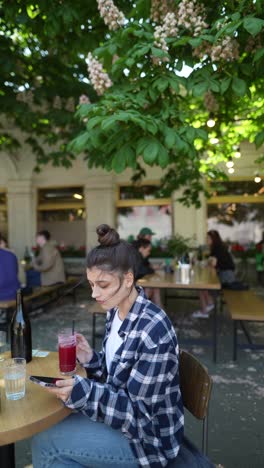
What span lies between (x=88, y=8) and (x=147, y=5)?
5.50ft

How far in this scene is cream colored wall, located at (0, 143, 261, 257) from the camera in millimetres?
10852

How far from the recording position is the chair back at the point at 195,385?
1.76 meters

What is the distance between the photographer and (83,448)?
5.13 ft

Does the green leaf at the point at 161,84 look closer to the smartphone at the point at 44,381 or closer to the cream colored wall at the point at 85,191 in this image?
the smartphone at the point at 44,381

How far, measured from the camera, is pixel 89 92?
226 inches

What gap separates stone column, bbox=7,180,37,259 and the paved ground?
564 cm

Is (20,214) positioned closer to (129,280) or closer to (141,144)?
(141,144)

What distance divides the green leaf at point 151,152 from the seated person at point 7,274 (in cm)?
328

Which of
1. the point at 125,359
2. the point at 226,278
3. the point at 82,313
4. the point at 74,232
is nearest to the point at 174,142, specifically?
the point at 125,359

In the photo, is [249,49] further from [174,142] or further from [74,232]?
[74,232]

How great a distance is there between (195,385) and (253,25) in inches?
87.1

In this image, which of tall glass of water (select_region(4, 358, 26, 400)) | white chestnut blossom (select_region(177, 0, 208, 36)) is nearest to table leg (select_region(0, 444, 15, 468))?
tall glass of water (select_region(4, 358, 26, 400))

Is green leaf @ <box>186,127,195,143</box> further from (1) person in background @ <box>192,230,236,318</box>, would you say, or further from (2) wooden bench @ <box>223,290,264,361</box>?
(1) person in background @ <box>192,230,236,318</box>

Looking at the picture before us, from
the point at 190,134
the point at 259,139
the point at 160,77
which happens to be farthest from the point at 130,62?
the point at 259,139
